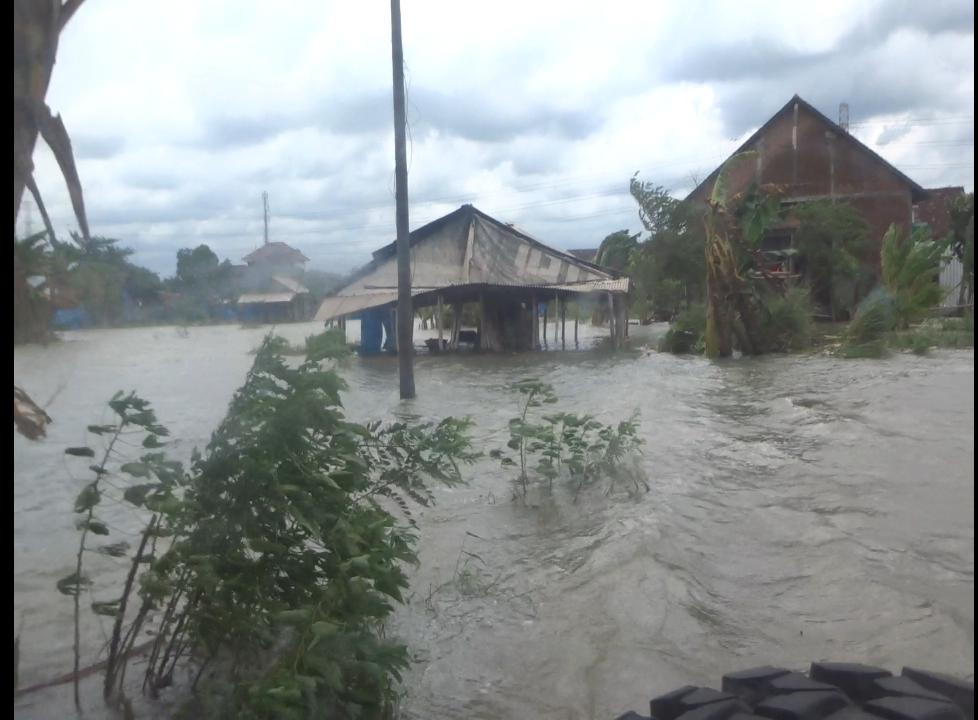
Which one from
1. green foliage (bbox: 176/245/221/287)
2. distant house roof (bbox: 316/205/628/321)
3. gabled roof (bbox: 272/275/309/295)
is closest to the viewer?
green foliage (bbox: 176/245/221/287)

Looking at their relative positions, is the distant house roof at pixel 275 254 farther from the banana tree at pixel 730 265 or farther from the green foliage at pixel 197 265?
the banana tree at pixel 730 265

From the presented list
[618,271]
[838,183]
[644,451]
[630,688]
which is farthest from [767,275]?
[630,688]

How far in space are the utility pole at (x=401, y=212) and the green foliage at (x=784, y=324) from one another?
8527mm

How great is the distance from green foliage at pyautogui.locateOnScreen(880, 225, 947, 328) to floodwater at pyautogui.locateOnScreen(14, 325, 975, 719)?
8.18 meters

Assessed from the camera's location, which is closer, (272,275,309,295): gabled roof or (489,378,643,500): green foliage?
(272,275,309,295): gabled roof

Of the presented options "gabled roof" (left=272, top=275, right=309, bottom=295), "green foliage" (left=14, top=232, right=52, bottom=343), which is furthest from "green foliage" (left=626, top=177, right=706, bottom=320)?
"green foliage" (left=14, top=232, right=52, bottom=343)

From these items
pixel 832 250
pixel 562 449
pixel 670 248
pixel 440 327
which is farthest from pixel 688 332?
pixel 562 449

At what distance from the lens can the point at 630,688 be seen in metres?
4.00

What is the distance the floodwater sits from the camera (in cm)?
420

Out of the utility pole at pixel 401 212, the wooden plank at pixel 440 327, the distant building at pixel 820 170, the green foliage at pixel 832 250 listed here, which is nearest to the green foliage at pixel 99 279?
the utility pole at pixel 401 212

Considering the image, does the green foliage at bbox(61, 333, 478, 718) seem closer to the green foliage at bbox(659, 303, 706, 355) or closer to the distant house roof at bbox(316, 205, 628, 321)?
the distant house roof at bbox(316, 205, 628, 321)

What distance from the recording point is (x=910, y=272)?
58.5 feet
